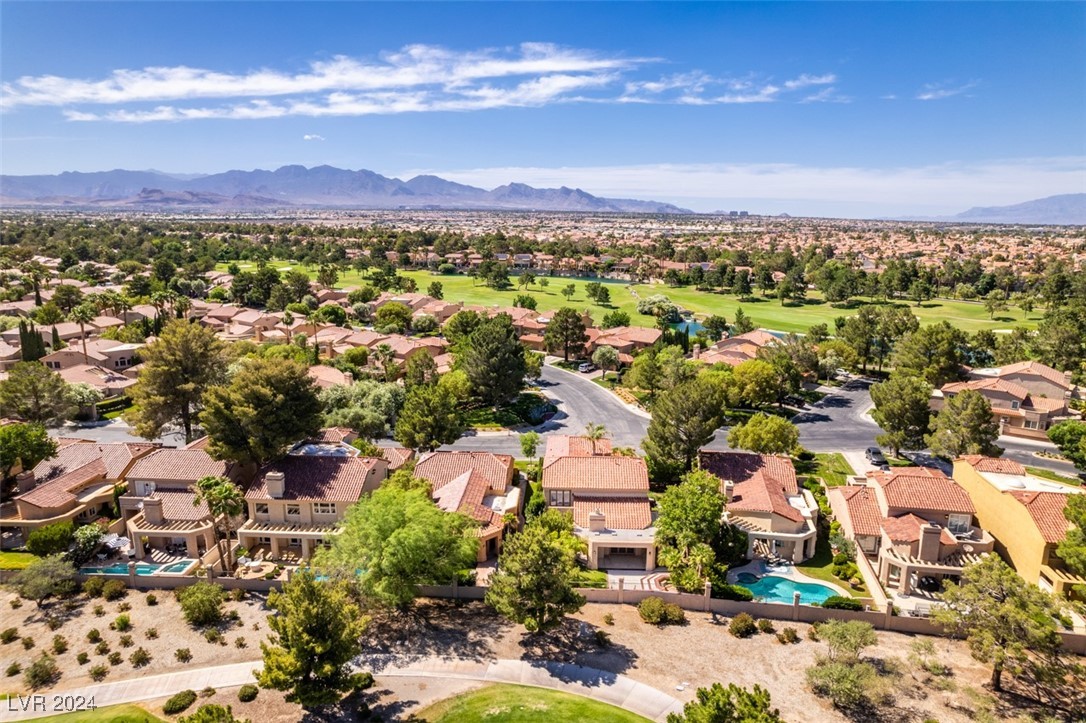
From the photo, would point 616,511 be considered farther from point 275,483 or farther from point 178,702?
point 178,702

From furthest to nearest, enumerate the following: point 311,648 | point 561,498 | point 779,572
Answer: point 561,498 < point 779,572 < point 311,648

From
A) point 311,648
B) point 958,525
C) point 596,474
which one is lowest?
point 958,525

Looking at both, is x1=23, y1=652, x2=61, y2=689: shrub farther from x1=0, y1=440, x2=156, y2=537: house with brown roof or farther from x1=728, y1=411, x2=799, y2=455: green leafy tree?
x1=728, y1=411, x2=799, y2=455: green leafy tree

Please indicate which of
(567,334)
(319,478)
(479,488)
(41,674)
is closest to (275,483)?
(319,478)

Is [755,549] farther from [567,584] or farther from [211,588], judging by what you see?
[211,588]

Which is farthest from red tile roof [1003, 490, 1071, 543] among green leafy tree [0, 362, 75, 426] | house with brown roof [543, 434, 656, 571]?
green leafy tree [0, 362, 75, 426]

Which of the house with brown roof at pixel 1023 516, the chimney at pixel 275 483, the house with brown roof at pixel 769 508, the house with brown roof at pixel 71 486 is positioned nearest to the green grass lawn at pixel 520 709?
the house with brown roof at pixel 769 508

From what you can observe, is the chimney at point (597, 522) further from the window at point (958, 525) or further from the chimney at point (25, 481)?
the chimney at point (25, 481)
